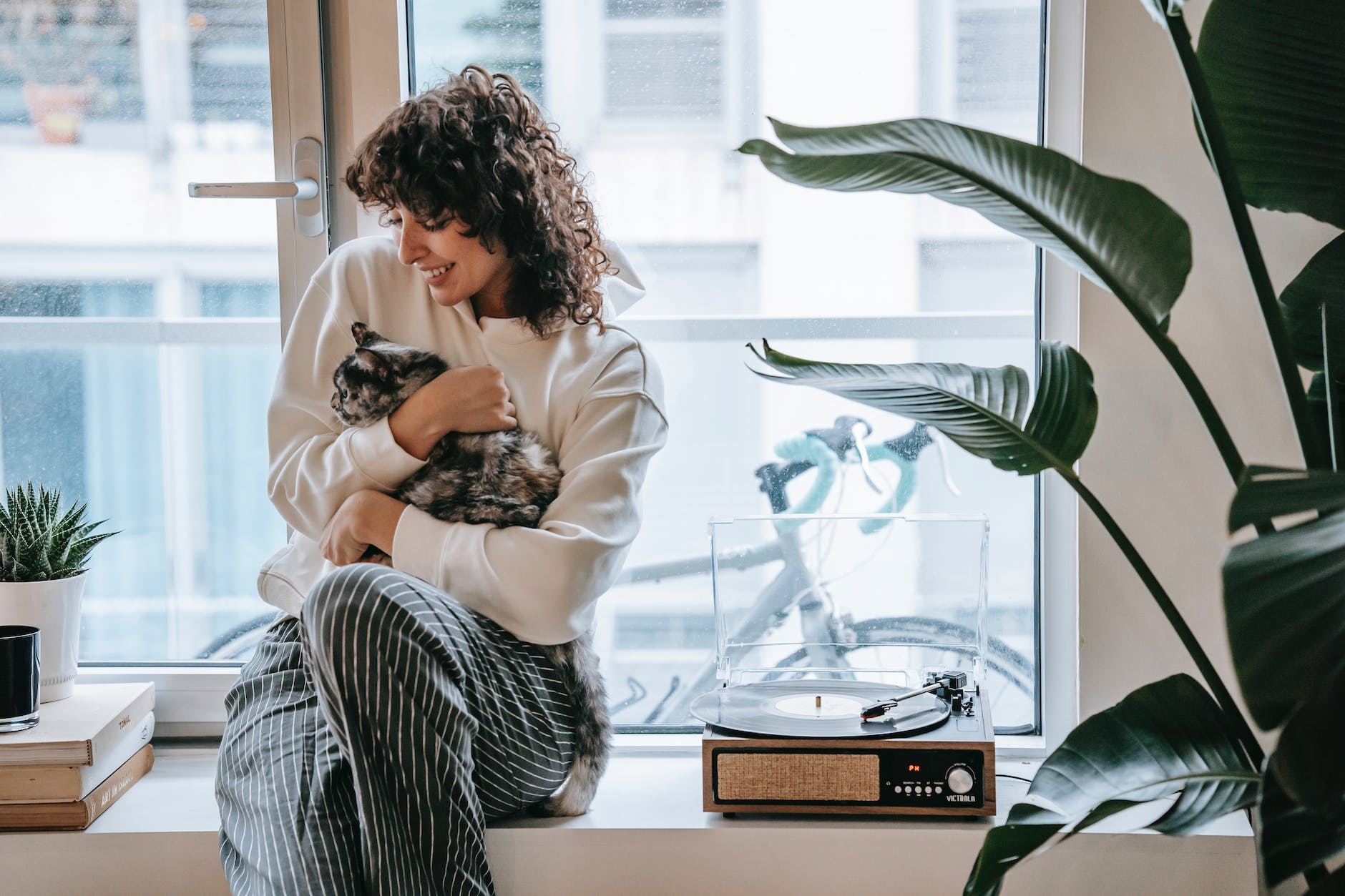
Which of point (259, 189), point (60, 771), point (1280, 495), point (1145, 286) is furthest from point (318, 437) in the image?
point (1280, 495)

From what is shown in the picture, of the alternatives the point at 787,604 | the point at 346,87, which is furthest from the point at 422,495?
the point at 346,87

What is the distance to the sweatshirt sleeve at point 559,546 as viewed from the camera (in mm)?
1263

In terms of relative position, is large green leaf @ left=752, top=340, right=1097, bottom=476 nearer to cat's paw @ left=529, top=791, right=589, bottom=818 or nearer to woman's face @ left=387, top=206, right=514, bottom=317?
woman's face @ left=387, top=206, right=514, bottom=317

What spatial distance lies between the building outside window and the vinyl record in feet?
0.73

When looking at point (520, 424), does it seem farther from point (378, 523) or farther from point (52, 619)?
point (52, 619)

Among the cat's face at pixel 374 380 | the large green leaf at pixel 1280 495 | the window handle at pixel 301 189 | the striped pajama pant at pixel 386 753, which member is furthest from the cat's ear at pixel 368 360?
the large green leaf at pixel 1280 495

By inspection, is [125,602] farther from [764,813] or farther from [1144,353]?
[1144,353]

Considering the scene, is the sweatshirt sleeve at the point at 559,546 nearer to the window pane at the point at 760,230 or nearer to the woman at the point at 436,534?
the woman at the point at 436,534

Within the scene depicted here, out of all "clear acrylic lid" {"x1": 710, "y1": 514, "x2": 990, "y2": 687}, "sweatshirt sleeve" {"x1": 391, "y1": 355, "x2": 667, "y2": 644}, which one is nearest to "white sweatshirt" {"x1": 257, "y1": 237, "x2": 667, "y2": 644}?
"sweatshirt sleeve" {"x1": 391, "y1": 355, "x2": 667, "y2": 644}

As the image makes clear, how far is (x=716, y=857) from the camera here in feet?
A: 4.50

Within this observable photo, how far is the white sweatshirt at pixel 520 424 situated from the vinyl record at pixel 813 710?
0.77 ft

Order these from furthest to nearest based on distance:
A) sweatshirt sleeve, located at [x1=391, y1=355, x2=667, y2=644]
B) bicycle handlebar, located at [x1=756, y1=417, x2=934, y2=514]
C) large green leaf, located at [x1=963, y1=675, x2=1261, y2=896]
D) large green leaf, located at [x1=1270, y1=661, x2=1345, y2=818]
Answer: bicycle handlebar, located at [x1=756, y1=417, x2=934, y2=514] < sweatshirt sleeve, located at [x1=391, y1=355, x2=667, y2=644] < large green leaf, located at [x1=963, y1=675, x2=1261, y2=896] < large green leaf, located at [x1=1270, y1=661, x2=1345, y2=818]

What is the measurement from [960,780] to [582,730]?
48 cm

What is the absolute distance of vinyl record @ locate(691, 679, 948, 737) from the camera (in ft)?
4.40
